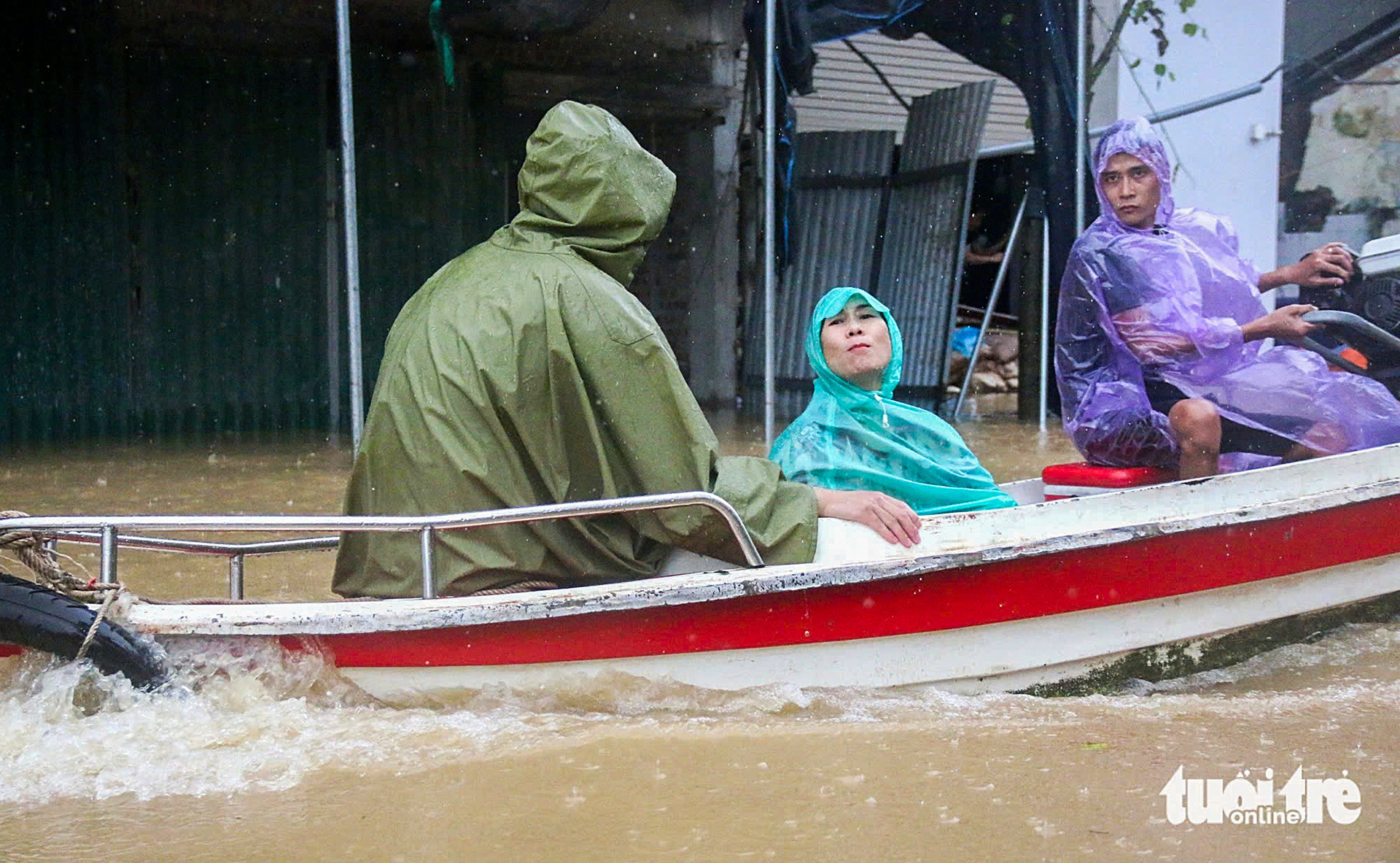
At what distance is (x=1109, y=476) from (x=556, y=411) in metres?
1.96

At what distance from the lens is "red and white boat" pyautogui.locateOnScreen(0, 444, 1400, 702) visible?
2820 millimetres

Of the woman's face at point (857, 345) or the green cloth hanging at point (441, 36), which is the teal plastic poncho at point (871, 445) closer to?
the woman's face at point (857, 345)

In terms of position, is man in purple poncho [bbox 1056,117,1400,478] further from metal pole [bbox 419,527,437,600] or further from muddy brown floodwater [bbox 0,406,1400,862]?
metal pole [bbox 419,527,437,600]

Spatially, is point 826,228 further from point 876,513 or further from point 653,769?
point 653,769

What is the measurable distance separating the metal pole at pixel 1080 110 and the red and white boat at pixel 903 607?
14.7 ft

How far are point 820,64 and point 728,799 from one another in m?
10.00

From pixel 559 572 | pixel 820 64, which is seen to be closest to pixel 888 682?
pixel 559 572

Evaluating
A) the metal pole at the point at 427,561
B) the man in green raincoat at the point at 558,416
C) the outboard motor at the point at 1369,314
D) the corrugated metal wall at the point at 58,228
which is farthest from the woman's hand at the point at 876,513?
the corrugated metal wall at the point at 58,228

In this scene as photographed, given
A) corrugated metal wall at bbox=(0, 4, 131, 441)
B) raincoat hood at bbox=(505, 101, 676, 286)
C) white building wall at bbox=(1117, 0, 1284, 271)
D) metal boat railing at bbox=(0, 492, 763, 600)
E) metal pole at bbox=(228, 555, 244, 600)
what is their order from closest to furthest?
metal boat railing at bbox=(0, 492, 763, 600) → raincoat hood at bbox=(505, 101, 676, 286) → metal pole at bbox=(228, 555, 244, 600) → white building wall at bbox=(1117, 0, 1284, 271) → corrugated metal wall at bbox=(0, 4, 131, 441)

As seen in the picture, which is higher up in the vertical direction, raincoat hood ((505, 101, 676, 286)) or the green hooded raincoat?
raincoat hood ((505, 101, 676, 286))

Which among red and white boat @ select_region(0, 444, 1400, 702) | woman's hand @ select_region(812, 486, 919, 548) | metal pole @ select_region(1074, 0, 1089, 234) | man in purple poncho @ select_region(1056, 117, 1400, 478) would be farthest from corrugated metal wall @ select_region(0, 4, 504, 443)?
woman's hand @ select_region(812, 486, 919, 548)

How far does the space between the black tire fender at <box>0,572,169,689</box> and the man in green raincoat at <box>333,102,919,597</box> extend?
55 centimetres

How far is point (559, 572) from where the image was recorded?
10.1 feet

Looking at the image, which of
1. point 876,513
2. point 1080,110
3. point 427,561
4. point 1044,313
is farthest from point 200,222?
point 876,513
